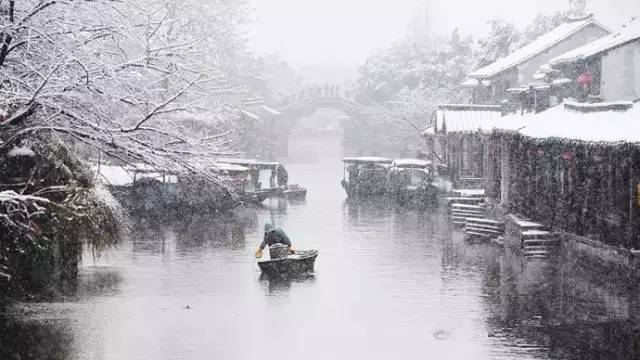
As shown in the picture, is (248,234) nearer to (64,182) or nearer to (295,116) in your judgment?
(64,182)

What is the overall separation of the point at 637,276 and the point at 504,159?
14030 millimetres

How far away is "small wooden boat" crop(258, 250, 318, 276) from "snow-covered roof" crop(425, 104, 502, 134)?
2434cm

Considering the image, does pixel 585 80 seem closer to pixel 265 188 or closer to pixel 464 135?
pixel 464 135

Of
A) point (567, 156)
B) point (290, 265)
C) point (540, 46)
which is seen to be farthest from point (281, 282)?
point (540, 46)

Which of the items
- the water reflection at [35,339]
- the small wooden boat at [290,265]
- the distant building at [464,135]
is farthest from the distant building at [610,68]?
the water reflection at [35,339]

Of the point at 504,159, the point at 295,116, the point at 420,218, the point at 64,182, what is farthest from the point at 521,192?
the point at 295,116

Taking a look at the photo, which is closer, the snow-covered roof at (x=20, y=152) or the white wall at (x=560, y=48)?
the snow-covered roof at (x=20, y=152)

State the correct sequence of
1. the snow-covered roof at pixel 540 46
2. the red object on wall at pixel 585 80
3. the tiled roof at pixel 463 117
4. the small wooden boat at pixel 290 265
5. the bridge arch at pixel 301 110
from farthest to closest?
the bridge arch at pixel 301 110
the snow-covered roof at pixel 540 46
the tiled roof at pixel 463 117
the red object on wall at pixel 585 80
the small wooden boat at pixel 290 265

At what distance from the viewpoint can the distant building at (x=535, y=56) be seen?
50312mm

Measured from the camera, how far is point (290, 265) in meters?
25.8

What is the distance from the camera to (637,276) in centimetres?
2319

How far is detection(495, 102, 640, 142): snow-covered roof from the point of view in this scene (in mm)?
24214

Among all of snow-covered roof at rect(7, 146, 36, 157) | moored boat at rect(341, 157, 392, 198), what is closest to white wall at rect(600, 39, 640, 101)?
snow-covered roof at rect(7, 146, 36, 157)

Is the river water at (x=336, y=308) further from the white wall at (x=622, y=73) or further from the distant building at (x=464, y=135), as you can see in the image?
the distant building at (x=464, y=135)
